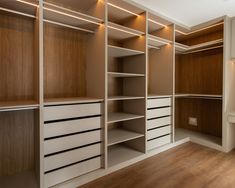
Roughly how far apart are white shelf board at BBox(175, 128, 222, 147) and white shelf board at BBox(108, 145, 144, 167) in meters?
1.02

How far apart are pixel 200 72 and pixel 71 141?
2838 millimetres

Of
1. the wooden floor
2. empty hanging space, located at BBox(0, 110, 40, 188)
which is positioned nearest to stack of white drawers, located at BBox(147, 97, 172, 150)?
the wooden floor

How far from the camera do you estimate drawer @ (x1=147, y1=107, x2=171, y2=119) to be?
249 centimetres

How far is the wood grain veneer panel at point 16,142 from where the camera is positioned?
175 centimetres

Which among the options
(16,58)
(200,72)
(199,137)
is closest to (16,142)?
(16,58)

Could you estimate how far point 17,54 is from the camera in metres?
1.82

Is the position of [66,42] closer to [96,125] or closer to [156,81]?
[96,125]

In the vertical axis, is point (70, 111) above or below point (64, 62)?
below

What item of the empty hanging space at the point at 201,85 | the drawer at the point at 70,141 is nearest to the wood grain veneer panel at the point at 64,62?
the drawer at the point at 70,141

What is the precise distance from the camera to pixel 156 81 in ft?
10.0

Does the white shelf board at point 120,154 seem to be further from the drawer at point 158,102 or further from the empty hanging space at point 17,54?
the empty hanging space at point 17,54

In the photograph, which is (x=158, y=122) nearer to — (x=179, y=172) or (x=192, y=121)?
(x=179, y=172)

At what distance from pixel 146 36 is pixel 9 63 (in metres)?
1.78

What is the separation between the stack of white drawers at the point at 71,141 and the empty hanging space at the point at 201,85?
1.81 meters
